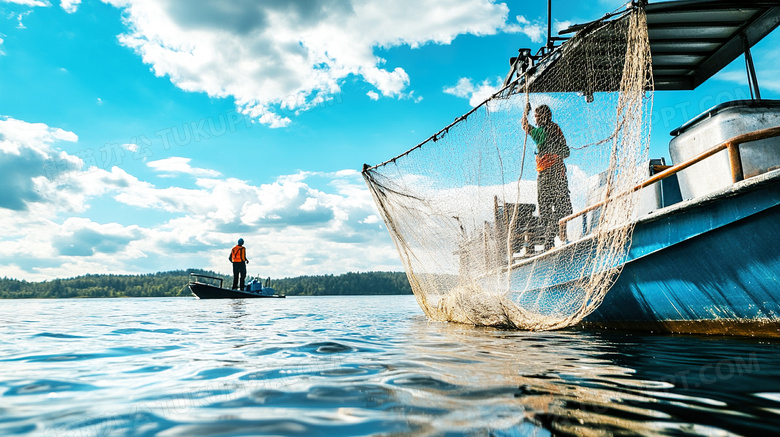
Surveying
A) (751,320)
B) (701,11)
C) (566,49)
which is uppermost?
(701,11)

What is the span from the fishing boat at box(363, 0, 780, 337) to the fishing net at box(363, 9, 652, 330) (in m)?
0.03

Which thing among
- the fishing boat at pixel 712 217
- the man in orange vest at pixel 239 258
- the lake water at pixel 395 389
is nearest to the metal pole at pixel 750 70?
the fishing boat at pixel 712 217

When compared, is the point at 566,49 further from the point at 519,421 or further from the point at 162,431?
the point at 162,431

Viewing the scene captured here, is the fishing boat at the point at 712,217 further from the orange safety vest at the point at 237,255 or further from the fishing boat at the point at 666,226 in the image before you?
the orange safety vest at the point at 237,255

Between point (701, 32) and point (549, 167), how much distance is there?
261 cm

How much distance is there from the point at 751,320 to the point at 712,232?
855 millimetres

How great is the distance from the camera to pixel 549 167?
5.52 m

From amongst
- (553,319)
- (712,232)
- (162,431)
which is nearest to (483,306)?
(553,319)

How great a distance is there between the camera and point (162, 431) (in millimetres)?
1628

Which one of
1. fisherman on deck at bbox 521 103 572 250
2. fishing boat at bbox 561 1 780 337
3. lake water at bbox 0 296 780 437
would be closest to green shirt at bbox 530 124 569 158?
fisherman on deck at bbox 521 103 572 250

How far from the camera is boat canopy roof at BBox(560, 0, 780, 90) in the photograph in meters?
5.02

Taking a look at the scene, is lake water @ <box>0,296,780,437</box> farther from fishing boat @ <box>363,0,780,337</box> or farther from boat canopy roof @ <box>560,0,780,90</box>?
boat canopy roof @ <box>560,0,780,90</box>

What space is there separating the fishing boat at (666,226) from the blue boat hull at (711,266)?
0.01 meters

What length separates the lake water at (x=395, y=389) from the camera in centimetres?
168
